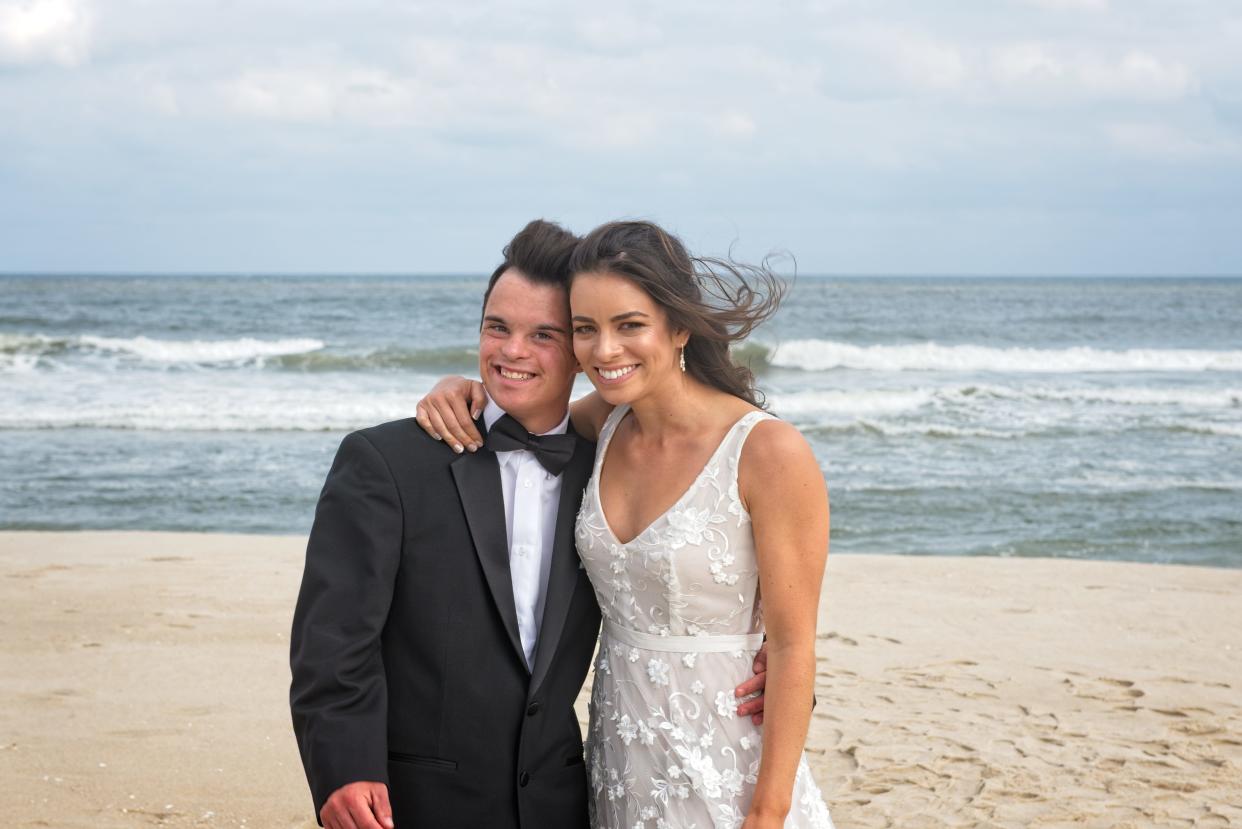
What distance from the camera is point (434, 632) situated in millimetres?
2443

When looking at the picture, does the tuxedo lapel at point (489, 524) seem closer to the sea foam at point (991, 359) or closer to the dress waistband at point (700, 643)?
the dress waistband at point (700, 643)

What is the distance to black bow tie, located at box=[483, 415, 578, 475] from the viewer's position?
2.57 m

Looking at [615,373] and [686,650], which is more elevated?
[615,373]

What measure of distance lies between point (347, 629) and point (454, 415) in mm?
512

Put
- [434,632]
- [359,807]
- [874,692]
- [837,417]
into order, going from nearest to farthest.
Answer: [359,807] → [434,632] → [874,692] → [837,417]

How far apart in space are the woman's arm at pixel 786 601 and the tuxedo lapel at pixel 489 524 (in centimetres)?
52

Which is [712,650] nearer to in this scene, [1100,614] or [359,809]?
[359,809]

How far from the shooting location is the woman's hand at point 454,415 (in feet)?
8.43

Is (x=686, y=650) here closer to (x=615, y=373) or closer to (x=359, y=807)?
(x=615, y=373)

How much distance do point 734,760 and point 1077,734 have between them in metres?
3.33

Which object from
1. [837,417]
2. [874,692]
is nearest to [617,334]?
[874,692]

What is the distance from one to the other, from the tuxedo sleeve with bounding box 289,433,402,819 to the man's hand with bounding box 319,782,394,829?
0.05 feet

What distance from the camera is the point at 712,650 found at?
104 inches

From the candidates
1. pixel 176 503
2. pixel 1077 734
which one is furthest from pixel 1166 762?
pixel 176 503
